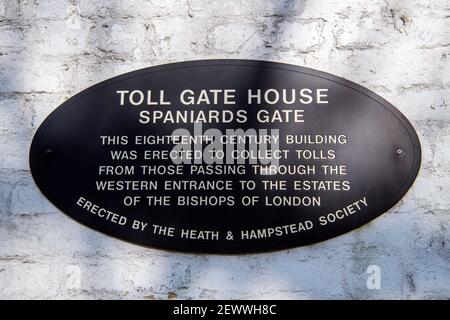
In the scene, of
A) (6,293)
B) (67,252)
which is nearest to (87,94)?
(67,252)

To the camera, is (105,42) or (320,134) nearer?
(320,134)

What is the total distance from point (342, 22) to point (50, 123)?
1156 mm

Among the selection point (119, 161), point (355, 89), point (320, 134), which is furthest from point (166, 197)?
point (355, 89)

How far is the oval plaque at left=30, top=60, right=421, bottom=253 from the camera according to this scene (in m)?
2.60

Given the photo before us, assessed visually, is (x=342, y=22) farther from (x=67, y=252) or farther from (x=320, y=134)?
(x=67, y=252)

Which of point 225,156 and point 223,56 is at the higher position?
Answer: point 223,56

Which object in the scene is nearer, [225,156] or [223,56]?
[225,156]

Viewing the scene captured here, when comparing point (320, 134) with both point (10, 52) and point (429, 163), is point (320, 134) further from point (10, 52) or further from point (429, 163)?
point (10, 52)

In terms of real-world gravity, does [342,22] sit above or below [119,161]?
above

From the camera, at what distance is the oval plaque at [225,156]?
2598 millimetres

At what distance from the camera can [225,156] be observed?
269 cm

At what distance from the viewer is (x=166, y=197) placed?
8.72 feet

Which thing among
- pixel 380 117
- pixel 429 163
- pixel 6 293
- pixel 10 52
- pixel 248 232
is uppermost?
pixel 10 52

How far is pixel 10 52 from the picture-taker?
2.92 metres
